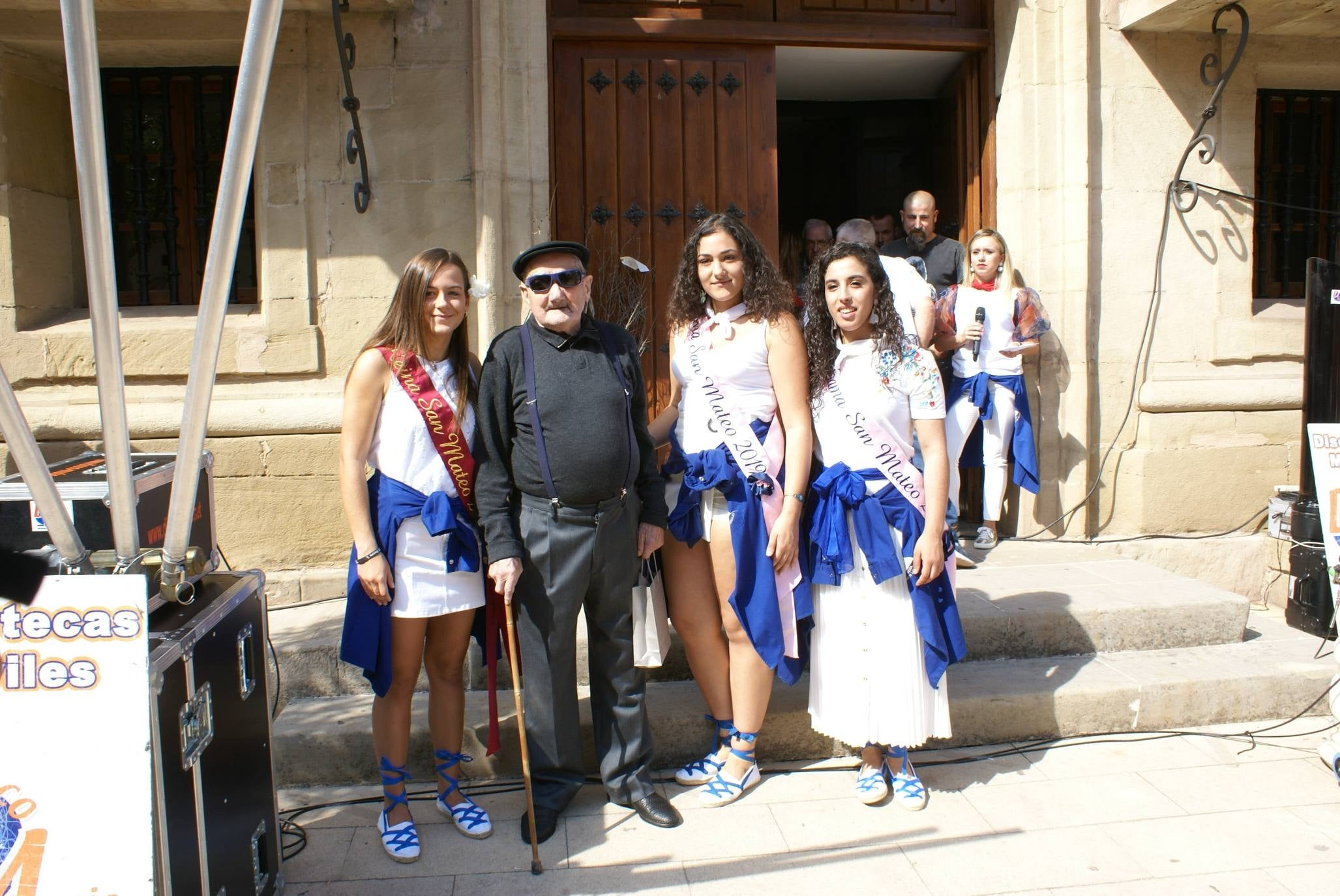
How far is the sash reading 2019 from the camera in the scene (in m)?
2.08

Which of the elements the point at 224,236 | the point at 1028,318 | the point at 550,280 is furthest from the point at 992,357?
the point at 224,236

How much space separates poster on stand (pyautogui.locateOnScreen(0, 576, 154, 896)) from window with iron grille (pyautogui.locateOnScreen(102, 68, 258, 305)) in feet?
11.5

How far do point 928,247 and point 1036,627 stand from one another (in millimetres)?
2367

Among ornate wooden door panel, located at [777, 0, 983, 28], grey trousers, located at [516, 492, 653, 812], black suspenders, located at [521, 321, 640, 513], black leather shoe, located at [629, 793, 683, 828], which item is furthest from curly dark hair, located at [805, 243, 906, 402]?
ornate wooden door panel, located at [777, 0, 983, 28]

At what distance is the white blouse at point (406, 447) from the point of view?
10.1ft

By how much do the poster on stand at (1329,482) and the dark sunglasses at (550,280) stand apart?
9.08 ft

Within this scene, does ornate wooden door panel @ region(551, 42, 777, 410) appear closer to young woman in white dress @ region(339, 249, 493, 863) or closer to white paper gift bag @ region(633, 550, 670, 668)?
white paper gift bag @ region(633, 550, 670, 668)

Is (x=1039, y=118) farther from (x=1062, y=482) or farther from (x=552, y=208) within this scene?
(x=552, y=208)

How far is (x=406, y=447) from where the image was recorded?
3.09 m

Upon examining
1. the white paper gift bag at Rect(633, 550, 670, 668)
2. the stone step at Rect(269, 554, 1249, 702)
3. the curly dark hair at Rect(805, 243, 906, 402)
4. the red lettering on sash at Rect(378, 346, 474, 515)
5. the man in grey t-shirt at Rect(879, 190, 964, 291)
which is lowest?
the stone step at Rect(269, 554, 1249, 702)

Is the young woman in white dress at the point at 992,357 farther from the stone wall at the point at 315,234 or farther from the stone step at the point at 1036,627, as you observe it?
the stone wall at the point at 315,234

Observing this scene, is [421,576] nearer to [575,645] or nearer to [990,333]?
[575,645]

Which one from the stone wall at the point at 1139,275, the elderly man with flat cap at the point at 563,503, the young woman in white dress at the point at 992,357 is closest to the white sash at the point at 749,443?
the elderly man with flat cap at the point at 563,503

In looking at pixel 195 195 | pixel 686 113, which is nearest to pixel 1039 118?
pixel 686 113
